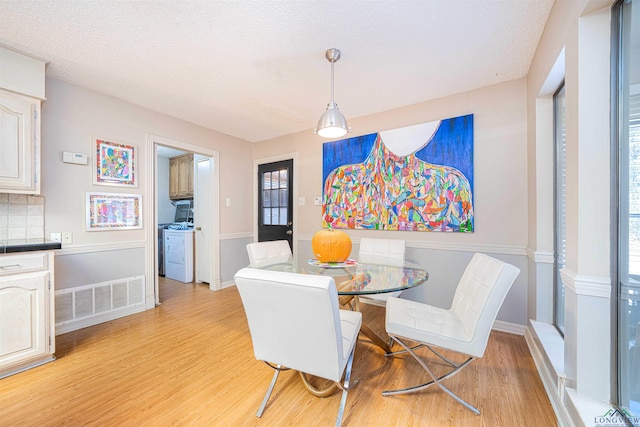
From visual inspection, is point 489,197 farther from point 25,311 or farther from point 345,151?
point 25,311

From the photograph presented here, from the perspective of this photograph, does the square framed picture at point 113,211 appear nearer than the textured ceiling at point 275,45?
No

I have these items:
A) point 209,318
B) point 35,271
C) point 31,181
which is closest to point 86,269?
point 35,271

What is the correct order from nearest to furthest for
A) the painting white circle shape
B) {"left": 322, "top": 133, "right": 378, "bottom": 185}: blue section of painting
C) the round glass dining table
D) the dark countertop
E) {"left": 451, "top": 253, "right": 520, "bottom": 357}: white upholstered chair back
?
{"left": 451, "top": 253, "right": 520, "bottom": 357}: white upholstered chair back, the round glass dining table, the dark countertop, the painting white circle shape, {"left": 322, "top": 133, "right": 378, "bottom": 185}: blue section of painting

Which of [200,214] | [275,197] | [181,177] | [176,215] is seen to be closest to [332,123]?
[275,197]

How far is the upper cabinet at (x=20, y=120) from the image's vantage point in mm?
1951

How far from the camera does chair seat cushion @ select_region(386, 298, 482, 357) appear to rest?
56.5 inches

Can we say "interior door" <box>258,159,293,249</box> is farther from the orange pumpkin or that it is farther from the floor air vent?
the orange pumpkin

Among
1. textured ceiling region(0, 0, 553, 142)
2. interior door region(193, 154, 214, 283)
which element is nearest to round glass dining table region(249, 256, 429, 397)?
textured ceiling region(0, 0, 553, 142)

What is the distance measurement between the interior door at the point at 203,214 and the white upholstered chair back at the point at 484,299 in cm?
359

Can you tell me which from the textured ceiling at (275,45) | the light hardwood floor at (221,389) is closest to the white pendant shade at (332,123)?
the textured ceiling at (275,45)

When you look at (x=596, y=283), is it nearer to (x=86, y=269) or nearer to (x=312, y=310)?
(x=312, y=310)

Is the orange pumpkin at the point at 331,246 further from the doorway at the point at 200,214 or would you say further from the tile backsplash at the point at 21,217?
the tile backsplash at the point at 21,217

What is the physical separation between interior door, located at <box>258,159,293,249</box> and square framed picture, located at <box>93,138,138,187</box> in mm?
1892

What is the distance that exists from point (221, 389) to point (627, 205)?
7.93 feet
